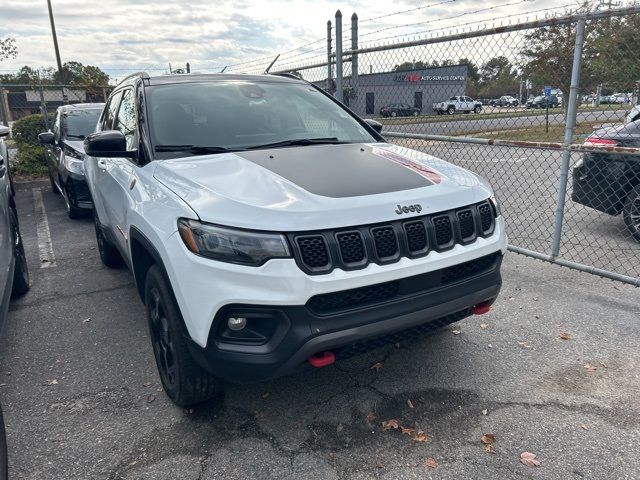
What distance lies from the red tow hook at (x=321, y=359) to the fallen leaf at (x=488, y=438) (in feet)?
2.97

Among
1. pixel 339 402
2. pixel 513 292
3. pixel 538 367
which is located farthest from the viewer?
pixel 513 292

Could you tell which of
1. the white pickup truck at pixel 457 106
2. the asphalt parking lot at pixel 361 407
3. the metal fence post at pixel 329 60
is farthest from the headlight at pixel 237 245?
the metal fence post at pixel 329 60

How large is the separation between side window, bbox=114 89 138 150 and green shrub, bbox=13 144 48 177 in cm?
847

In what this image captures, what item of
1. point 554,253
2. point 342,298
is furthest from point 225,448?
point 554,253

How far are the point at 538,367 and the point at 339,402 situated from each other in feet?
4.32

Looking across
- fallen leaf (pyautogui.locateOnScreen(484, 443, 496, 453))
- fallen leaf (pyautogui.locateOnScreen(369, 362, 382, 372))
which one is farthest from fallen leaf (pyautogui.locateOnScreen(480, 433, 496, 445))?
fallen leaf (pyautogui.locateOnScreen(369, 362, 382, 372))

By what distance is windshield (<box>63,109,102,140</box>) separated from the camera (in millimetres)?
7598

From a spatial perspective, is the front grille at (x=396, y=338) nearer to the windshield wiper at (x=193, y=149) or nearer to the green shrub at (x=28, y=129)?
the windshield wiper at (x=193, y=149)

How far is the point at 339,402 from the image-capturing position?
9.29 feet

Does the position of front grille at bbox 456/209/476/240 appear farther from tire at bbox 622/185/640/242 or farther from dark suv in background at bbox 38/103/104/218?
dark suv in background at bbox 38/103/104/218

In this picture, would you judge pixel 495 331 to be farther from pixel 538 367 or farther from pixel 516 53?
pixel 516 53

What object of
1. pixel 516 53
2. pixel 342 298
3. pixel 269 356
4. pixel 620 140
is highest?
pixel 516 53

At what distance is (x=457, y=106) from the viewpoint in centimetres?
596

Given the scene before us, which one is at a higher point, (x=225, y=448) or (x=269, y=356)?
(x=269, y=356)
